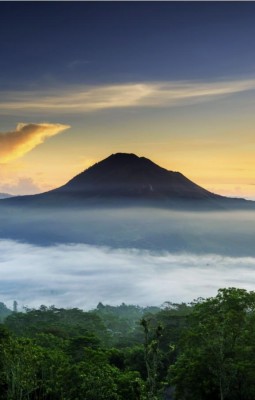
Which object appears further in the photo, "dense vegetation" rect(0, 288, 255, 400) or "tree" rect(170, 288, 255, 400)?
"tree" rect(170, 288, 255, 400)

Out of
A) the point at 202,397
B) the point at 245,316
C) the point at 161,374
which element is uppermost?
the point at 245,316

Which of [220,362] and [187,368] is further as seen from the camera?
[187,368]

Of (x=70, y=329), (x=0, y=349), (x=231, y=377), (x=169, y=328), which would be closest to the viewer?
(x=231, y=377)

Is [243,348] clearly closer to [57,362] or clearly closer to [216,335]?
[216,335]

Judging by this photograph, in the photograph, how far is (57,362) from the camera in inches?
1379

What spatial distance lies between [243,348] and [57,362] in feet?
42.8

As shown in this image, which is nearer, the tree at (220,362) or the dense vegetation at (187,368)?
the dense vegetation at (187,368)

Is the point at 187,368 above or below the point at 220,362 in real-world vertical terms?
below

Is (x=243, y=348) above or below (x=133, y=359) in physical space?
above

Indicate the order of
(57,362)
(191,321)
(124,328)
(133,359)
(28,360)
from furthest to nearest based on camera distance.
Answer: (124,328) < (133,359) < (191,321) < (57,362) < (28,360)

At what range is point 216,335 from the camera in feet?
104

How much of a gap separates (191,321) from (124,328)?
76.7m

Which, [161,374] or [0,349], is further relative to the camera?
[161,374]

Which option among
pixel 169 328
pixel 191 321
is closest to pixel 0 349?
pixel 191 321
